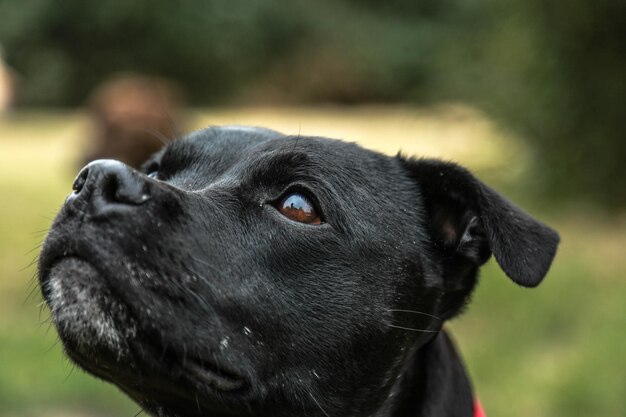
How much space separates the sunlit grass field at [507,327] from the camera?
651cm

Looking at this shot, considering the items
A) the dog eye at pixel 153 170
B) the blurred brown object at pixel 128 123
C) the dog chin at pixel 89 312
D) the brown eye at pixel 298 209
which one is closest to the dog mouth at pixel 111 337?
the dog chin at pixel 89 312

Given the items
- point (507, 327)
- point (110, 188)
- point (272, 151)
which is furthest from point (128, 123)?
point (110, 188)

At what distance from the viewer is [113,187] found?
3.08 meters

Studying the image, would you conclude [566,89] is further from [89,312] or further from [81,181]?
[89,312]

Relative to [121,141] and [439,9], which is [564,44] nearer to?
[121,141]

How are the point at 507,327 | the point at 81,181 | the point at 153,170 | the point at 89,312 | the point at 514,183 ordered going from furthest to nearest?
the point at 514,183
the point at 507,327
the point at 153,170
the point at 81,181
the point at 89,312

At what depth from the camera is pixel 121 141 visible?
39.0 ft

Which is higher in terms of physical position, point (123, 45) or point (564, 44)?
point (564, 44)

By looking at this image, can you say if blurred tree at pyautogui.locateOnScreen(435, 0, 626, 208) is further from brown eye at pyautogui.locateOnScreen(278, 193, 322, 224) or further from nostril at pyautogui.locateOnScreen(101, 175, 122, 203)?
nostril at pyautogui.locateOnScreen(101, 175, 122, 203)

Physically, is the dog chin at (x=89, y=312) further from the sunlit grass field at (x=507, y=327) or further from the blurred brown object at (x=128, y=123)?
the blurred brown object at (x=128, y=123)

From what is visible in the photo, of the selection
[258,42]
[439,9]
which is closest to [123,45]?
[258,42]

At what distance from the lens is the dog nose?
3.05 metres

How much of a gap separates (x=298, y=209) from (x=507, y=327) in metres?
4.76

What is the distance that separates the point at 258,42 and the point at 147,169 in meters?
29.1
